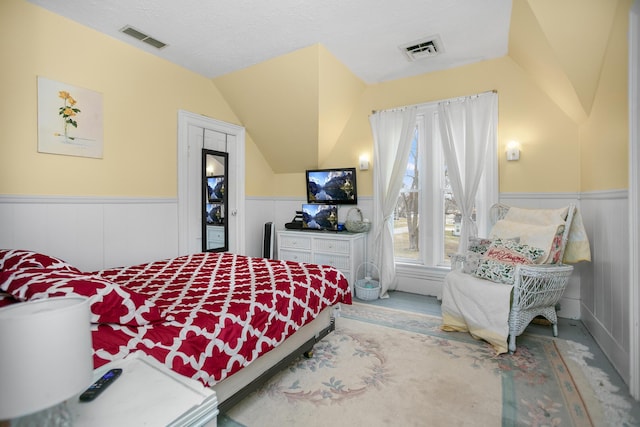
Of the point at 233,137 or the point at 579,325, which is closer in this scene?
the point at 579,325

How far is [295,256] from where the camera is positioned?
4414 millimetres

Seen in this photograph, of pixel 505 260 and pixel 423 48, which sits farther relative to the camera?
pixel 423 48

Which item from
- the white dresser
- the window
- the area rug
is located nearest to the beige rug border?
the area rug

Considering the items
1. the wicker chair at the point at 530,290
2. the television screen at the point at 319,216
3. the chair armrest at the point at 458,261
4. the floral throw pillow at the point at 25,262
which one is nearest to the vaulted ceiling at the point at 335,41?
the television screen at the point at 319,216

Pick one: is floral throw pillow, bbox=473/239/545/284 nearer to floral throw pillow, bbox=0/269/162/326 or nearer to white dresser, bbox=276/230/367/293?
white dresser, bbox=276/230/367/293

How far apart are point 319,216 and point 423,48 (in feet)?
7.81

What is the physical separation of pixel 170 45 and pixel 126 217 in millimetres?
1796

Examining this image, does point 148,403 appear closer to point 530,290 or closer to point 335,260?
point 530,290

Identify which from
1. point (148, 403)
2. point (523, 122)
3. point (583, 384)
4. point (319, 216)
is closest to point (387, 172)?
point (319, 216)

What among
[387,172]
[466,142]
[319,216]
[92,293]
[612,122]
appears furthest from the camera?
[319,216]

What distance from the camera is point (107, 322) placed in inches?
53.6

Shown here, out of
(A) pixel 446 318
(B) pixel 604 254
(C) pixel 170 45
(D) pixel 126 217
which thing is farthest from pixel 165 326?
(B) pixel 604 254

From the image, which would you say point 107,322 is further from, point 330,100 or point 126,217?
point 330,100

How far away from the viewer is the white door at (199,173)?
365cm
